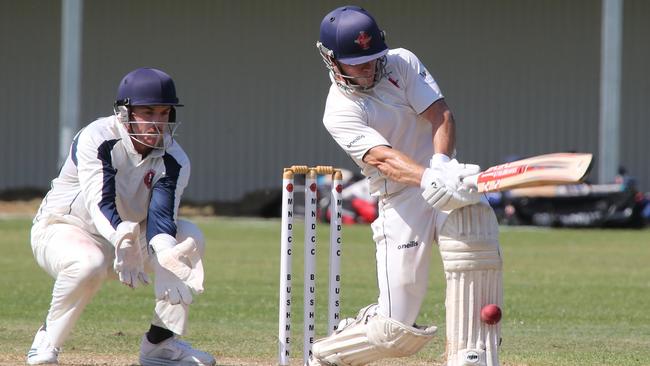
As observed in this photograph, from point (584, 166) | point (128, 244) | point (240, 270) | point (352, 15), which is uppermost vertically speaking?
point (352, 15)

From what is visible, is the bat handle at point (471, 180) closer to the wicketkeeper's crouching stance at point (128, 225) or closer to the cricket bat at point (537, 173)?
the cricket bat at point (537, 173)

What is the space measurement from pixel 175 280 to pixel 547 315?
164 inches

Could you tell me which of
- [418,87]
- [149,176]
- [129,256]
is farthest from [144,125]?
[418,87]

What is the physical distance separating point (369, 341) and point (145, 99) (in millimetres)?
1665

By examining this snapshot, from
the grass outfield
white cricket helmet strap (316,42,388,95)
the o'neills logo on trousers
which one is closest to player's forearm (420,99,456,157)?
white cricket helmet strap (316,42,388,95)

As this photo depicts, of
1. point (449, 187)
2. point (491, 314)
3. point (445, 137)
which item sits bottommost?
point (491, 314)

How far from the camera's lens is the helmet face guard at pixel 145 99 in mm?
6332

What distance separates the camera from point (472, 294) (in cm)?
526

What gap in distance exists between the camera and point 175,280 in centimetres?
606

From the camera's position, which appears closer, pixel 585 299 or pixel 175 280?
pixel 175 280

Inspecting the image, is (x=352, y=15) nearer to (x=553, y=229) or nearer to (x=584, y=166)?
(x=584, y=166)

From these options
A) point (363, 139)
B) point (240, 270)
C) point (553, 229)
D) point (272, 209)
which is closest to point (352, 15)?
point (363, 139)

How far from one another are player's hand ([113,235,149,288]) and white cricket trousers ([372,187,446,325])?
1182 mm

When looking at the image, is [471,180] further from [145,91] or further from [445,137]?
[145,91]
